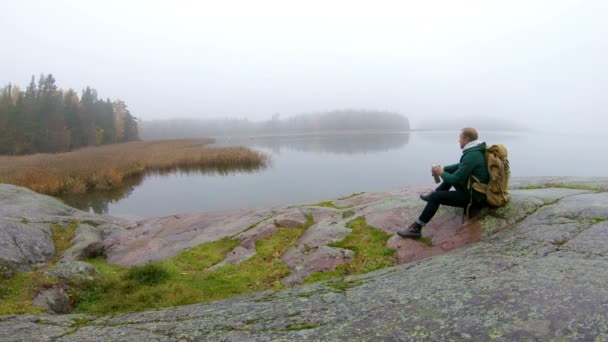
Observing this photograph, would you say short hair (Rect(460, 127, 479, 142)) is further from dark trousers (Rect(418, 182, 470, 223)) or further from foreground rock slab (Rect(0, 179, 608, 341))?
foreground rock slab (Rect(0, 179, 608, 341))

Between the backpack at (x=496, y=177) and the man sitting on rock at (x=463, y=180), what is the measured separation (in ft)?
0.32

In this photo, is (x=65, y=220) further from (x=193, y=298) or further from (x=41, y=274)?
(x=193, y=298)

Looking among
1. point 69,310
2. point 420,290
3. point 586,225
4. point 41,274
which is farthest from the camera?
point 41,274

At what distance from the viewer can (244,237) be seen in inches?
Answer: 420

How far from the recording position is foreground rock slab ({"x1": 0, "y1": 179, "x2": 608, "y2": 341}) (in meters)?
3.39

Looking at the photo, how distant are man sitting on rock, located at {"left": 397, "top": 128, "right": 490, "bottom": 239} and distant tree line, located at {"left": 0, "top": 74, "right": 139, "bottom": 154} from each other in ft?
227

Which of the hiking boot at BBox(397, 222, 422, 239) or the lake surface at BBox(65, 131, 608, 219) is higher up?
the hiking boot at BBox(397, 222, 422, 239)

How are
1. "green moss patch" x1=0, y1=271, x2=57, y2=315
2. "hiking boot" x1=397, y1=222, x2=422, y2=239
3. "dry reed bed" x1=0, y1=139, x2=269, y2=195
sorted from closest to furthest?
"green moss patch" x1=0, y1=271, x2=57, y2=315, "hiking boot" x1=397, y1=222, x2=422, y2=239, "dry reed bed" x1=0, y1=139, x2=269, y2=195

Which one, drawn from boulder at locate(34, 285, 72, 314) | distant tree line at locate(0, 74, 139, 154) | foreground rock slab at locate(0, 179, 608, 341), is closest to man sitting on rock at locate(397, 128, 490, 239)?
foreground rock slab at locate(0, 179, 608, 341)

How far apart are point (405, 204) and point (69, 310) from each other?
8.99m

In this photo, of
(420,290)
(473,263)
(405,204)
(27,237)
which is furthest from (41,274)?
(405,204)

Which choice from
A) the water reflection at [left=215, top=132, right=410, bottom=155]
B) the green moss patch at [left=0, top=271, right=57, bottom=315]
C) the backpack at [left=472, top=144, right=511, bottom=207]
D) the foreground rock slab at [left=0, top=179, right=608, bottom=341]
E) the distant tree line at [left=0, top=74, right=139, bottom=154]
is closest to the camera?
the foreground rock slab at [left=0, top=179, right=608, bottom=341]

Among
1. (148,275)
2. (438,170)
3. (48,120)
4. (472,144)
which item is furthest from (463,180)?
(48,120)

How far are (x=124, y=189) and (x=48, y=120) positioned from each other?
4444 cm
